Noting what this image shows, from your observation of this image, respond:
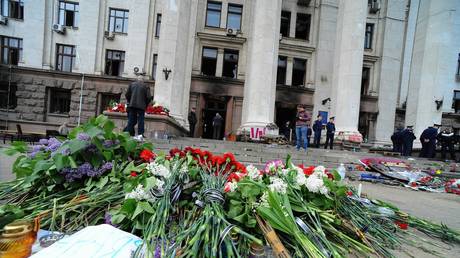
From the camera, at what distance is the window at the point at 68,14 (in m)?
20.0

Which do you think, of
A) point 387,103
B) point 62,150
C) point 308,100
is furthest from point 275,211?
point 387,103

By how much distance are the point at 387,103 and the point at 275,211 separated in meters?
22.3

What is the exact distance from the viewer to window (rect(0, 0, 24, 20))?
19.4 metres

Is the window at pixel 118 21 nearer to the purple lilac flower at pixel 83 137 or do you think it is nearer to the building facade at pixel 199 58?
the building facade at pixel 199 58

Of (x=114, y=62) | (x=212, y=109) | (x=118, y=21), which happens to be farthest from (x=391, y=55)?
(x=114, y=62)

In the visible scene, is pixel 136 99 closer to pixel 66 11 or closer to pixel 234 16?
pixel 234 16

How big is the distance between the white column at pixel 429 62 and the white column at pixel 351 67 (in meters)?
4.58

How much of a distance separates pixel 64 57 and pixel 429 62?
2374 centimetres

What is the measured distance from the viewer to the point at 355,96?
513 inches

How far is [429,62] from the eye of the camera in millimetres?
14656

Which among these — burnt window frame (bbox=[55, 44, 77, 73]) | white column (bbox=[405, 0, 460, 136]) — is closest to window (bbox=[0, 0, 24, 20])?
burnt window frame (bbox=[55, 44, 77, 73])

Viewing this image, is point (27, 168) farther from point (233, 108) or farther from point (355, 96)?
point (233, 108)

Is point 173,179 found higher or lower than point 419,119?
lower

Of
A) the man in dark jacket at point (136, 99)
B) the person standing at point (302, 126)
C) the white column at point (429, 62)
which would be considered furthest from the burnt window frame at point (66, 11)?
the white column at point (429, 62)
